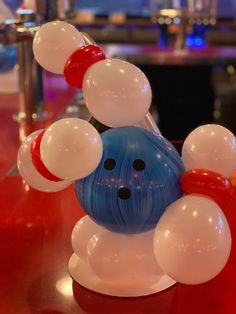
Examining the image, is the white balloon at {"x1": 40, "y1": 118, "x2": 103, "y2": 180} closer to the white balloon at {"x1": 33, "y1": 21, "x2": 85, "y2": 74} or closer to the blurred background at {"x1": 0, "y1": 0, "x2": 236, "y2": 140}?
the white balloon at {"x1": 33, "y1": 21, "x2": 85, "y2": 74}

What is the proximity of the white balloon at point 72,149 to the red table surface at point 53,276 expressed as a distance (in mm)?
149

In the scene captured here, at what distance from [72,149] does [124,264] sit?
16cm

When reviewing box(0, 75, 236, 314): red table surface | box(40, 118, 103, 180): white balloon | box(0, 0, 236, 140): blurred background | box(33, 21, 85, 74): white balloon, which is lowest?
box(0, 0, 236, 140): blurred background

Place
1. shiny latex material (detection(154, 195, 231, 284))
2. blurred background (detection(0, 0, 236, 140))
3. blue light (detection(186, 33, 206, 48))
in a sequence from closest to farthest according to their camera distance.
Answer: shiny latex material (detection(154, 195, 231, 284)) → blurred background (detection(0, 0, 236, 140)) → blue light (detection(186, 33, 206, 48))

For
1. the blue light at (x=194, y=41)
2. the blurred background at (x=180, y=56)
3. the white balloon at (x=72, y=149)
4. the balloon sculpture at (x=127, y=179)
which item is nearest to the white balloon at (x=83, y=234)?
the balloon sculpture at (x=127, y=179)

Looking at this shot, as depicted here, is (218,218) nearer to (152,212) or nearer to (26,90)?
(152,212)

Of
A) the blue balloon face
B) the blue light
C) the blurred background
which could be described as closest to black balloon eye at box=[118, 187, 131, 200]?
the blue balloon face

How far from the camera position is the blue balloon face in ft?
1.88

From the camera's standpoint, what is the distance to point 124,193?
0.57 m

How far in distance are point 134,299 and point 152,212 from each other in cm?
11

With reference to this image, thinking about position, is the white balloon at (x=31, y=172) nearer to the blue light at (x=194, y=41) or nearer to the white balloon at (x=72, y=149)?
the white balloon at (x=72, y=149)

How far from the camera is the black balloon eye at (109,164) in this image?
0.58 metres

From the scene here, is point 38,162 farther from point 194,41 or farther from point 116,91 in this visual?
point 194,41

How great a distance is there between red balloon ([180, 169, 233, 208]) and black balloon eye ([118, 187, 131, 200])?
2.3 inches
